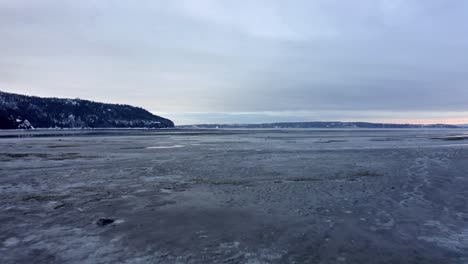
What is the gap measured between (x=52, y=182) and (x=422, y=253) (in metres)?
13.9

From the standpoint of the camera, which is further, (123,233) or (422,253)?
(123,233)

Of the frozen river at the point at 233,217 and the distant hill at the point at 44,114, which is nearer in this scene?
the frozen river at the point at 233,217

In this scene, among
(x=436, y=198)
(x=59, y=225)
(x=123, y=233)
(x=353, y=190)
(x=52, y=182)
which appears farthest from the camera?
(x=52, y=182)

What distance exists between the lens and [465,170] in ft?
60.8

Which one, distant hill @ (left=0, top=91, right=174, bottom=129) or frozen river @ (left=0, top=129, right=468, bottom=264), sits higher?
distant hill @ (left=0, top=91, right=174, bottom=129)

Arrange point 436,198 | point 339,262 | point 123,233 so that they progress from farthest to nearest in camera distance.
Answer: point 436,198
point 123,233
point 339,262

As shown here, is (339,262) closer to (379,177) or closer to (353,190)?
(353,190)

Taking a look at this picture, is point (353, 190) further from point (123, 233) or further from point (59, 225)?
point (59, 225)

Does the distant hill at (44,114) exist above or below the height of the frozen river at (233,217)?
above

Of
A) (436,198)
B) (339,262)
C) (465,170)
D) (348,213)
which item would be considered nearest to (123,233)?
(339,262)

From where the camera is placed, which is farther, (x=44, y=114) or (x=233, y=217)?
(x=44, y=114)

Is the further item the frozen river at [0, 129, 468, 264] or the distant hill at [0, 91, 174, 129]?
the distant hill at [0, 91, 174, 129]

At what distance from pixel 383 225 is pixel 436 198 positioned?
4602mm

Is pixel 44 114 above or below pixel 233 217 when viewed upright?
above
